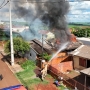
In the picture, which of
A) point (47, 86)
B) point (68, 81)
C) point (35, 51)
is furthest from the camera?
point (35, 51)

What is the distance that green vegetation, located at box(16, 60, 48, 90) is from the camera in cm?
1709

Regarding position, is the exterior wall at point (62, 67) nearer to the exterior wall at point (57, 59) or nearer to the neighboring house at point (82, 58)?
the neighboring house at point (82, 58)

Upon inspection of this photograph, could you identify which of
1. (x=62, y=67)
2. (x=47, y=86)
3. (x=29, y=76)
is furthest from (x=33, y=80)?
(x=62, y=67)

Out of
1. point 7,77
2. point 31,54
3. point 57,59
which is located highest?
point 31,54

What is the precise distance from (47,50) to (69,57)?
3.36 m

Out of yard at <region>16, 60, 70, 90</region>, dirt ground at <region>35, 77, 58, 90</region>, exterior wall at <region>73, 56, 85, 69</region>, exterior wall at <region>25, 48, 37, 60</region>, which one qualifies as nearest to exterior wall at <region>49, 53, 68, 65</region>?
exterior wall at <region>73, 56, 85, 69</region>

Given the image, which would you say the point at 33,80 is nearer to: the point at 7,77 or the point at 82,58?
the point at 7,77

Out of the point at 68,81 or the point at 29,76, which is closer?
the point at 68,81

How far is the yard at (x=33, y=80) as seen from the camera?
53.0ft

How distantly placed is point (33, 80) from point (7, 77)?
3.19 m

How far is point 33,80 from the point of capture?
1777cm

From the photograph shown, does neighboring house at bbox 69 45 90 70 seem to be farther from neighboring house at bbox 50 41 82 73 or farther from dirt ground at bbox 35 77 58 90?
dirt ground at bbox 35 77 58 90

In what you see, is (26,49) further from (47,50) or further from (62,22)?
(62,22)

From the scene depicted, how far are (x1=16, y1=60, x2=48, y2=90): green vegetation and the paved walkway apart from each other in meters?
0.63
